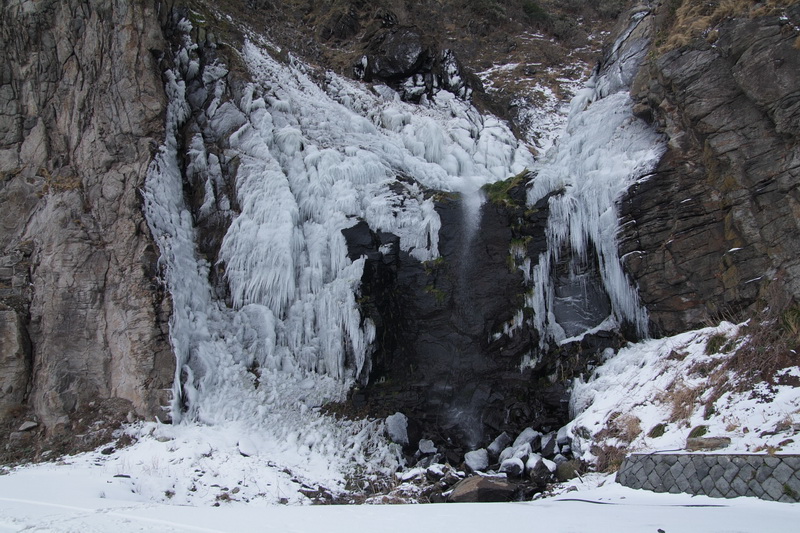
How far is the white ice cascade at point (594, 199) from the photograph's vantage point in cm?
1095

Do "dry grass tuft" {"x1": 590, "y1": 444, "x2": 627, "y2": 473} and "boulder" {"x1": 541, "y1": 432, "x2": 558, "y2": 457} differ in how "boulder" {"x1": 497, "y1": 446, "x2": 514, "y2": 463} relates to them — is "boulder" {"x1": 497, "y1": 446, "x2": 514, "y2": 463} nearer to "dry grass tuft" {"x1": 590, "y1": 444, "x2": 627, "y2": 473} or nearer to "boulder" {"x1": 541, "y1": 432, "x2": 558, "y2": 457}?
"boulder" {"x1": 541, "y1": 432, "x2": 558, "y2": 457}

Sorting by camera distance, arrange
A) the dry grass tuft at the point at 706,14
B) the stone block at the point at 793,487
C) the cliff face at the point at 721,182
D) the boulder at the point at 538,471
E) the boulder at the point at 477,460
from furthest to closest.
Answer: the dry grass tuft at the point at 706,14 → the boulder at the point at 477,460 → the cliff face at the point at 721,182 → the boulder at the point at 538,471 → the stone block at the point at 793,487

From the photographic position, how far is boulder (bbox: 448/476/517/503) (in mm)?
7465

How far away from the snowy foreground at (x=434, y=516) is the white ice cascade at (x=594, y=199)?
4973 millimetres

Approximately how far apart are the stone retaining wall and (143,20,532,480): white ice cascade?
17.8ft

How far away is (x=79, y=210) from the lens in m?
11.5

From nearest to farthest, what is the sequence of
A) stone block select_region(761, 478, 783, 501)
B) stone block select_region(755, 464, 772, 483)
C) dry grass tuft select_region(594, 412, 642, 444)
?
1. stone block select_region(761, 478, 783, 501)
2. stone block select_region(755, 464, 772, 483)
3. dry grass tuft select_region(594, 412, 642, 444)

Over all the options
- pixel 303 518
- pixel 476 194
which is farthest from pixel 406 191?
pixel 303 518

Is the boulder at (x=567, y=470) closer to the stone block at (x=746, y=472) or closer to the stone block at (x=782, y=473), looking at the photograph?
the stone block at (x=746, y=472)

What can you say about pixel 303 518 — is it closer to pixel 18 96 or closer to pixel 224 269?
pixel 224 269

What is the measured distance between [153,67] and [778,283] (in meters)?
13.9

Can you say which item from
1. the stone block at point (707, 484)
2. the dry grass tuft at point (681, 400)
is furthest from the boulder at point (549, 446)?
the stone block at point (707, 484)

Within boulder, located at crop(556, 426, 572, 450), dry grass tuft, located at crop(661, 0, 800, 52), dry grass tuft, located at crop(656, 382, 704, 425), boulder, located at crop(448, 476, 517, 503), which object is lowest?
boulder, located at crop(448, 476, 517, 503)

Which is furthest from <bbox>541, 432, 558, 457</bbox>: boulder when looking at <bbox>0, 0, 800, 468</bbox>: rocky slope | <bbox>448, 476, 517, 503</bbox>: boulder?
<bbox>448, 476, 517, 503</bbox>: boulder
